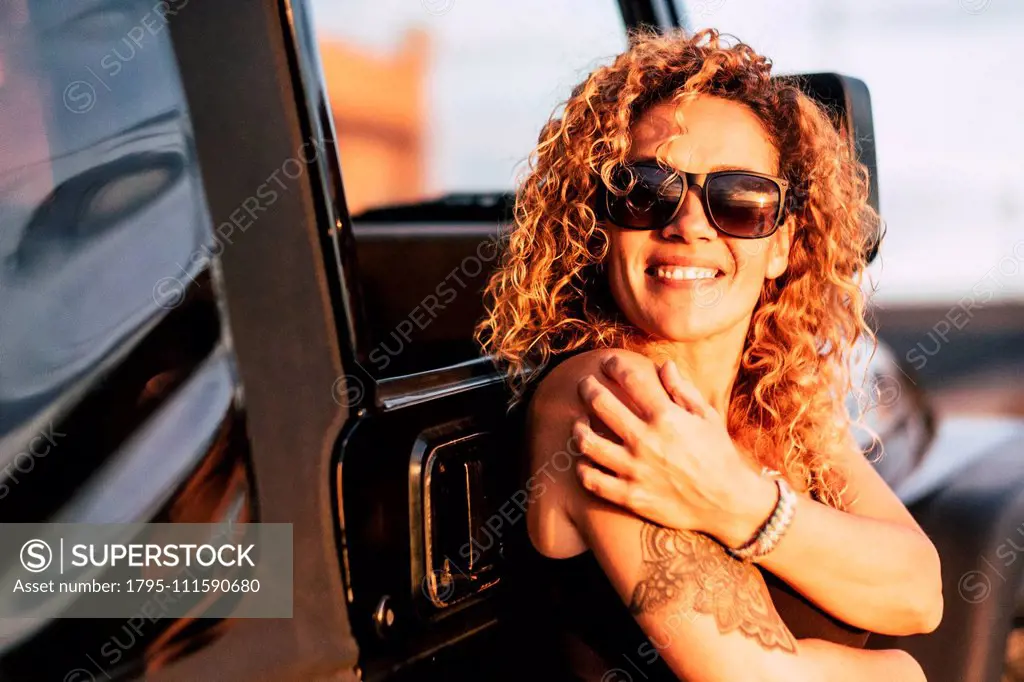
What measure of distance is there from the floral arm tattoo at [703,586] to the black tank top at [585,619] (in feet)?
0.35

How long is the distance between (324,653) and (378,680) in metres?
0.11

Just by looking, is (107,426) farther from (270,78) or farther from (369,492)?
(270,78)

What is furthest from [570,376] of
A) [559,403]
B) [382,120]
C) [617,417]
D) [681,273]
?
[382,120]

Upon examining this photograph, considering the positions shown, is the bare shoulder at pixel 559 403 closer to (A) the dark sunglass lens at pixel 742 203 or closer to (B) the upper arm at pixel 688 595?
(B) the upper arm at pixel 688 595

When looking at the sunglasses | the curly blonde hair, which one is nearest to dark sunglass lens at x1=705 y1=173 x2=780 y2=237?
the sunglasses

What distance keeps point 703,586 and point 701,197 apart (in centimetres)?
60

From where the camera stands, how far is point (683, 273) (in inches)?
64.7

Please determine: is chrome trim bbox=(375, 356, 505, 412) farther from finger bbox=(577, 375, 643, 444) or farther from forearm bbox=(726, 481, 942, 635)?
forearm bbox=(726, 481, 942, 635)

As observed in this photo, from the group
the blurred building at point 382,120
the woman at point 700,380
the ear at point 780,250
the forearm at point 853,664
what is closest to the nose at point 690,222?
the woman at point 700,380

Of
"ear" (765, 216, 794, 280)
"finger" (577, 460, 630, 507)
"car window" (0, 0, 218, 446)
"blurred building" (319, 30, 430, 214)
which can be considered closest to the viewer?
"car window" (0, 0, 218, 446)

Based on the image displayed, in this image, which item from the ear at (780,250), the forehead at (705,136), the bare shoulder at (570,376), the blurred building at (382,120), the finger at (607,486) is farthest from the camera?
the blurred building at (382,120)

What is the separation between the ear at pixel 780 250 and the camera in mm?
1836

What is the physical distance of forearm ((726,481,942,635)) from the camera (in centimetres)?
153

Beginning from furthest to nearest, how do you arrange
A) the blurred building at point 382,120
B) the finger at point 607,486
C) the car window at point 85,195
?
the blurred building at point 382,120, the finger at point 607,486, the car window at point 85,195
